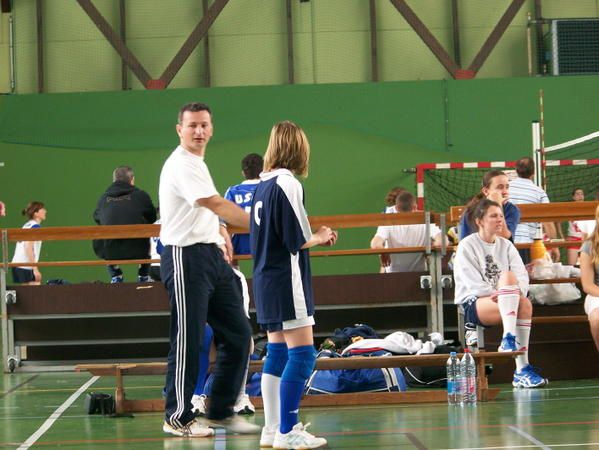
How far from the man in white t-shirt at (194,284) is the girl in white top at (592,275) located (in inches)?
110

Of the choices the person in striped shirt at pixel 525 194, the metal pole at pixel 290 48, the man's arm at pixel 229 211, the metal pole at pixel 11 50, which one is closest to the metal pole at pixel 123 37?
the metal pole at pixel 11 50

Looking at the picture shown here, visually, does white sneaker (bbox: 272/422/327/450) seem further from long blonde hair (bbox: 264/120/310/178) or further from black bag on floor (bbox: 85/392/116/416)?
black bag on floor (bbox: 85/392/116/416)

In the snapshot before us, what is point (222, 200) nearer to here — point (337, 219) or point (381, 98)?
point (337, 219)

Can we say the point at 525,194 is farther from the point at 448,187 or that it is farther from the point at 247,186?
the point at 448,187

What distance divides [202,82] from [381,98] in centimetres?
300

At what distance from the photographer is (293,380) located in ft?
16.3

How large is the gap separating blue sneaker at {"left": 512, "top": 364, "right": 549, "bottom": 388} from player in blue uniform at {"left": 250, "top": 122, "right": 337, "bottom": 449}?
2.83m

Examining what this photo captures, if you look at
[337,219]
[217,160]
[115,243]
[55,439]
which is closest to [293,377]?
[55,439]

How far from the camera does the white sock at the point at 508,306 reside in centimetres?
721

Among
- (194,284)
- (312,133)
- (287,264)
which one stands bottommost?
(194,284)

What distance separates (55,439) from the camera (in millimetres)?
5840

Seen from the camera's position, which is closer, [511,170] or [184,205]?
[184,205]

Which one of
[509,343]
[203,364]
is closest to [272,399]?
[203,364]

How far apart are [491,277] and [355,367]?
1.50 m
